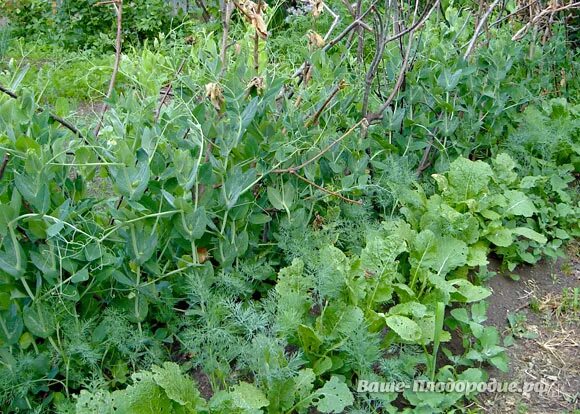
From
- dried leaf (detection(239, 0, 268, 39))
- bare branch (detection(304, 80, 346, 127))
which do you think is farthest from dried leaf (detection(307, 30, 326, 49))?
dried leaf (detection(239, 0, 268, 39))

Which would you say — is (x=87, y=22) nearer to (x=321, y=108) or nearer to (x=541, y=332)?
(x=321, y=108)

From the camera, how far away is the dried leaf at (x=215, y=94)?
2581 millimetres

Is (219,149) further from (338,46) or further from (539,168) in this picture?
(338,46)

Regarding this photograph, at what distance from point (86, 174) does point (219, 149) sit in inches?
19.0

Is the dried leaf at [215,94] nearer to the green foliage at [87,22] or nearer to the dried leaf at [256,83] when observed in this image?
the dried leaf at [256,83]

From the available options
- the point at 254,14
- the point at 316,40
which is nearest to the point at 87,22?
the point at 316,40

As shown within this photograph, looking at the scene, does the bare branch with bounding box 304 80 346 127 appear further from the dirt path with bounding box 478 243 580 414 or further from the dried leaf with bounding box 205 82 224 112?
the dirt path with bounding box 478 243 580 414

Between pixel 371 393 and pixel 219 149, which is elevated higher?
pixel 219 149

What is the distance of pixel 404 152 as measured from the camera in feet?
12.3

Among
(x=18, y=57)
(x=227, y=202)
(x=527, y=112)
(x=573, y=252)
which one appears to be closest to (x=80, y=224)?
(x=227, y=202)

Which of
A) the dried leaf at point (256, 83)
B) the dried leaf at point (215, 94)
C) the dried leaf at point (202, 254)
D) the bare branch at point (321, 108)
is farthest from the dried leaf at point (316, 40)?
the dried leaf at point (202, 254)

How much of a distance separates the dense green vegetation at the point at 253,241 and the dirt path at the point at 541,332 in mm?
116

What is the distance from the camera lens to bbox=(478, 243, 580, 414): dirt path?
111 inches

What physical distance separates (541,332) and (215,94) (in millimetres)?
1742
